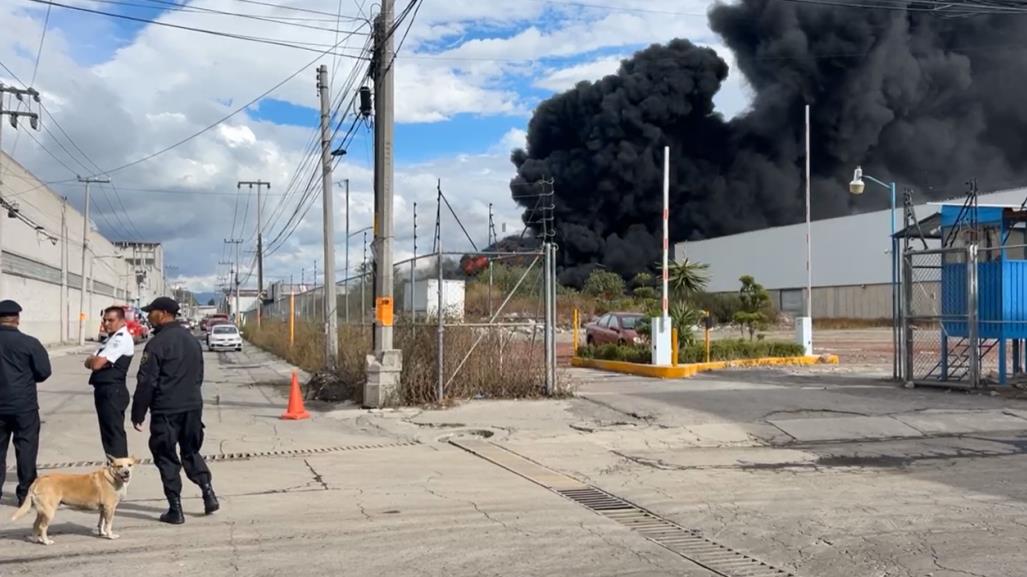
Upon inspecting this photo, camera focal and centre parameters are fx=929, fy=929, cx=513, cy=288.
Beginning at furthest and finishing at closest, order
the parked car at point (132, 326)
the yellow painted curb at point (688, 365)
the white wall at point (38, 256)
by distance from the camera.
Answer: the white wall at point (38, 256), the yellow painted curb at point (688, 365), the parked car at point (132, 326)

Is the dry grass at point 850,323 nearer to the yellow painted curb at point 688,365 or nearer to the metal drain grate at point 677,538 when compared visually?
the yellow painted curb at point 688,365

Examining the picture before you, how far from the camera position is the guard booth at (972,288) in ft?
51.0

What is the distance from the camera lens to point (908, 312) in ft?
55.0

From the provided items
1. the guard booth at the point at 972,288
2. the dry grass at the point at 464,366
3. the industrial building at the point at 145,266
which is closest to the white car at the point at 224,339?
the dry grass at the point at 464,366

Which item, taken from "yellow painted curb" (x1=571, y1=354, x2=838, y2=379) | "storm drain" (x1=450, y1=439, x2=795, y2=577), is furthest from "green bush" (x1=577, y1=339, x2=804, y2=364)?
"storm drain" (x1=450, y1=439, x2=795, y2=577)

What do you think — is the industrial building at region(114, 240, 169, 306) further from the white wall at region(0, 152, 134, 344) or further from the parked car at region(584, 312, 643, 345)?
the parked car at region(584, 312, 643, 345)

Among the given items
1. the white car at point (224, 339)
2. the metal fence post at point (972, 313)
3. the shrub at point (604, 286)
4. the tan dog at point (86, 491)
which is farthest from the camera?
the shrub at point (604, 286)

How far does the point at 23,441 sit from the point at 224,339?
1370 inches

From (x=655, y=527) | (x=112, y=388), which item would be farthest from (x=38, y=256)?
(x=655, y=527)

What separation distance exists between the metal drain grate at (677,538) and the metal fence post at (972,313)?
977cm

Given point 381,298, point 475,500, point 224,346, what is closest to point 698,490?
point 475,500

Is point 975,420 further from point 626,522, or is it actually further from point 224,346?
point 224,346

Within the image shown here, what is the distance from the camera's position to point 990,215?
55.2ft

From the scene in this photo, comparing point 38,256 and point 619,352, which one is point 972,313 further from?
point 38,256
